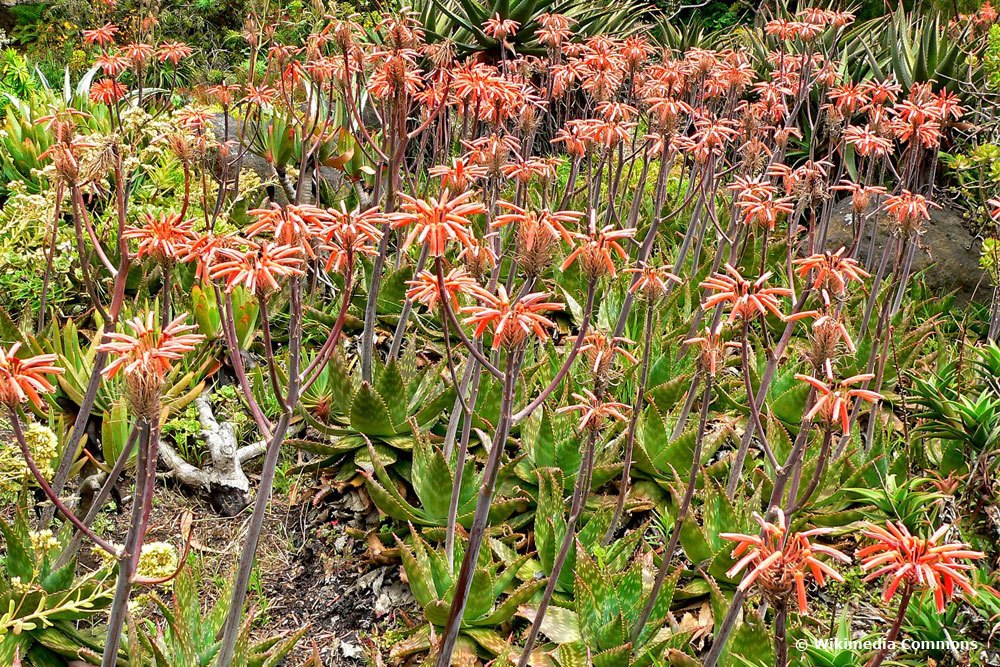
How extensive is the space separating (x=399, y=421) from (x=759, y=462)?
144 cm

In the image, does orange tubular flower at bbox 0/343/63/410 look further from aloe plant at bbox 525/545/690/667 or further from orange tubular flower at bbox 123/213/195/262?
aloe plant at bbox 525/545/690/667

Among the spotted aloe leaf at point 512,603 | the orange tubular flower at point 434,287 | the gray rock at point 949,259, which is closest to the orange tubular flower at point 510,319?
the orange tubular flower at point 434,287

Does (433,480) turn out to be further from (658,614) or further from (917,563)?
(917,563)

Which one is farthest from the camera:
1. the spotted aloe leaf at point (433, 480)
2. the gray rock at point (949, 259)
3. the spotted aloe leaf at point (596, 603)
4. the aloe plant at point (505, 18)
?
the aloe plant at point (505, 18)

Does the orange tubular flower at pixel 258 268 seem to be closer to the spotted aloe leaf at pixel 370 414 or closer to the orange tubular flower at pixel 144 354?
the orange tubular flower at pixel 144 354

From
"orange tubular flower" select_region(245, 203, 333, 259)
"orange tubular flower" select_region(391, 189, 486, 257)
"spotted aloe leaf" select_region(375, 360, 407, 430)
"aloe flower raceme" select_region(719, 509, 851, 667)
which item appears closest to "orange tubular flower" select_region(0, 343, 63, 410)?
"orange tubular flower" select_region(245, 203, 333, 259)

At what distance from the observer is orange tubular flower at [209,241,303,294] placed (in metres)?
1.45

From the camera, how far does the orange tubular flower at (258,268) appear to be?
1.45 meters

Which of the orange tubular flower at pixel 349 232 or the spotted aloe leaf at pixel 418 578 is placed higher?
the orange tubular flower at pixel 349 232

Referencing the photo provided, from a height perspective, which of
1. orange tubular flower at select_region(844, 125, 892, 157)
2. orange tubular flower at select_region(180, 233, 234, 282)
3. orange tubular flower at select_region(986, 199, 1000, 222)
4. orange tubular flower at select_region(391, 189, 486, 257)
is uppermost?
orange tubular flower at select_region(391, 189, 486, 257)

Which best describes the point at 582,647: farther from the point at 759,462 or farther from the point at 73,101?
the point at 73,101

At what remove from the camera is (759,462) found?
3172mm

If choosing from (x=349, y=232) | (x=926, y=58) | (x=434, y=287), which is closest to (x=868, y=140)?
(x=434, y=287)

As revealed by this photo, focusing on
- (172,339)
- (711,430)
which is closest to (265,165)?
(711,430)
